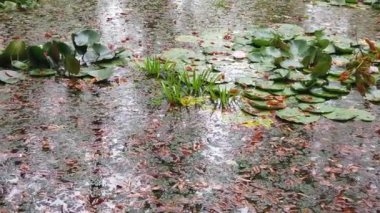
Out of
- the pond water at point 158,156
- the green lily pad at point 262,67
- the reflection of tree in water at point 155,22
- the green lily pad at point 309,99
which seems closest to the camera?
the pond water at point 158,156

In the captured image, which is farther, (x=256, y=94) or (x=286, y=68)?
(x=286, y=68)

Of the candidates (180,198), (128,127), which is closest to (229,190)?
(180,198)

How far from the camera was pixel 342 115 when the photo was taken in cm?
310

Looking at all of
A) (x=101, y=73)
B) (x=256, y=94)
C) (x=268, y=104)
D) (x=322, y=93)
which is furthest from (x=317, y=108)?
(x=101, y=73)

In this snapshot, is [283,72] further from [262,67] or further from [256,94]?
[256,94]

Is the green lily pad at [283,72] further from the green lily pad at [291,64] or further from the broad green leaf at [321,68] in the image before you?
the broad green leaf at [321,68]

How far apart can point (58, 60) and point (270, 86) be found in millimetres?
1634

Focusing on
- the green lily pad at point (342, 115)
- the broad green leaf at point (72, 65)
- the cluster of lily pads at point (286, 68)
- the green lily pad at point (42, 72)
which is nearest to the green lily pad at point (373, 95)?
the cluster of lily pads at point (286, 68)

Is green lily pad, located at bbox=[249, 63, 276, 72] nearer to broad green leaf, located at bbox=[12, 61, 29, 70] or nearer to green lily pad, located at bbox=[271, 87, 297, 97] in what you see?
green lily pad, located at bbox=[271, 87, 297, 97]

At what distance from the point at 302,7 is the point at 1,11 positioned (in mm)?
3530

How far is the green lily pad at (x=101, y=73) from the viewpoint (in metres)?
3.60

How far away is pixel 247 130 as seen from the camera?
2.97m

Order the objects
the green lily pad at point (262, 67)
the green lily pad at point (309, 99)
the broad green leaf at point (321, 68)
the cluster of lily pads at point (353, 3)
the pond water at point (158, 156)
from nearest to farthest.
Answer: the pond water at point (158, 156) → the green lily pad at point (309, 99) → the broad green leaf at point (321, 68) → the green lily pad at point (262, 67) → the cluster of lily pads at point (353, 3)

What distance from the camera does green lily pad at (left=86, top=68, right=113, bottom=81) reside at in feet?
11.8
